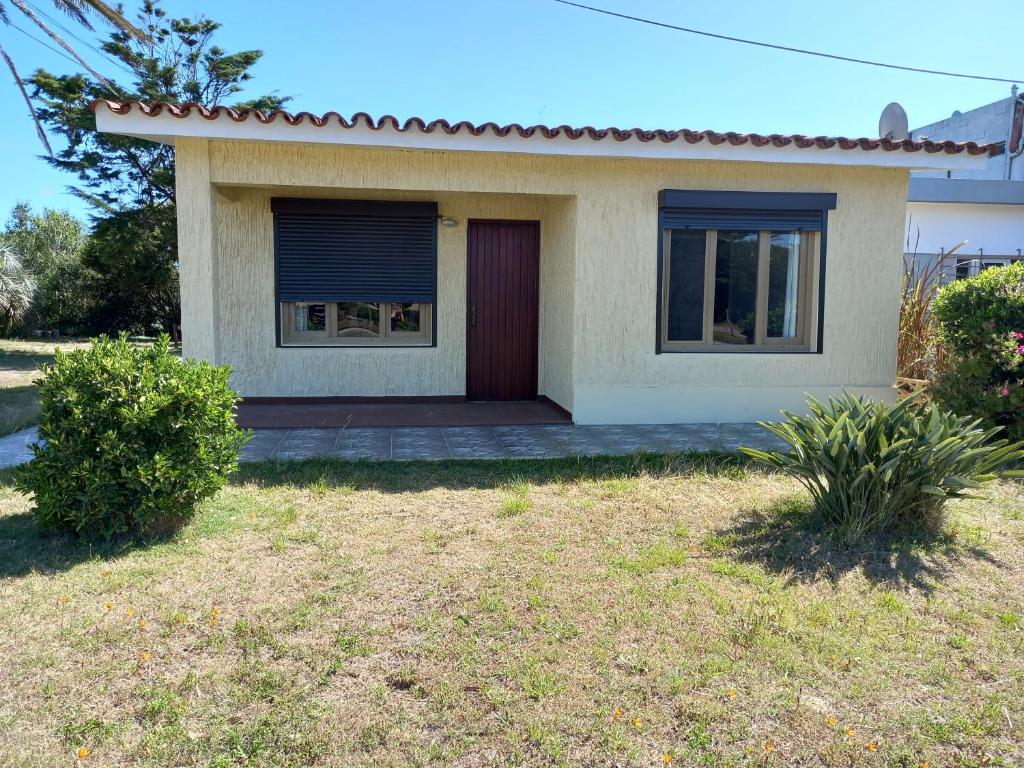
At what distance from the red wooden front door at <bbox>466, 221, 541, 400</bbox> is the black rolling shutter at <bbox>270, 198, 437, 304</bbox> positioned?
2.07 ft

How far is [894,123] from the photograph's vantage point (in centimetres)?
952

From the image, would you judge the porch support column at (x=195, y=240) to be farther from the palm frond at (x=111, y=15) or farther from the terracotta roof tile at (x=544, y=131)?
the palm frond at (x=111, y=15)

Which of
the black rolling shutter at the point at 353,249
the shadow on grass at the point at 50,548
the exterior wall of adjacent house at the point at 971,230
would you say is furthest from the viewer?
the exterior wall of adjacent house at the point at 971,230

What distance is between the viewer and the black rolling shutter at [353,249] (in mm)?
9008

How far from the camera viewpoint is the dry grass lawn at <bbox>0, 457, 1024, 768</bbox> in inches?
102

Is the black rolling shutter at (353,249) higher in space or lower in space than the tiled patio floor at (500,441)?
higher

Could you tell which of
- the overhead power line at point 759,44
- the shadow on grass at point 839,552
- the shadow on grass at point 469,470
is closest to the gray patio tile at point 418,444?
the shadow on grass at point 469,470

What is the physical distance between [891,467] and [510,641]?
2.48 meters

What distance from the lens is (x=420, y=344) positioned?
31.2 ft

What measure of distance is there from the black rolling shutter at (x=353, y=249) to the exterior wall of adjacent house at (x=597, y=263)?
0.63ft

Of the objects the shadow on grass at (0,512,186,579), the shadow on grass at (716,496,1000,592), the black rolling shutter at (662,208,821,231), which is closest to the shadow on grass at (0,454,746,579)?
the shadow on grass at (0,512,186,579)

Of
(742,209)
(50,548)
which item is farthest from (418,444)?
(742,209)

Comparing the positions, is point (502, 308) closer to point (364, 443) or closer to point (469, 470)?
point (364, 443)

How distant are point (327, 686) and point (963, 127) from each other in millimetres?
27919
